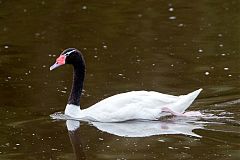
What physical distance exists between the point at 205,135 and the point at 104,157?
1.37m

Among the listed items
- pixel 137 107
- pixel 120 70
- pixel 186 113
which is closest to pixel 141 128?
pixel 137 107

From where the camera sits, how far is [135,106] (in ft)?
37.3

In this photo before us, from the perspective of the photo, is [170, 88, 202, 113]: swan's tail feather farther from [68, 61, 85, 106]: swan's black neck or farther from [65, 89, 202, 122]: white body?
[68, 61, 85, 106]: swan's black neck

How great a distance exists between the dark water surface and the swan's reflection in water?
0.08 ft

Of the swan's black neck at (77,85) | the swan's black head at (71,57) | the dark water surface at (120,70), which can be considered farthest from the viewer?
the swan's black head at (71,57)

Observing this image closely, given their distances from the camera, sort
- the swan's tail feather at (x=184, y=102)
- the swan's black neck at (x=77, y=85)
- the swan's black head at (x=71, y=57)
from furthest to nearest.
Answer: the swan's black head at (x=71, y=57) → the swan's black neck at (x=77, y=85) → the swan's tail feather at (x=184, y=102)

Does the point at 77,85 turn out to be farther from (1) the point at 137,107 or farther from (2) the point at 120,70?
(2) the point at 120,70

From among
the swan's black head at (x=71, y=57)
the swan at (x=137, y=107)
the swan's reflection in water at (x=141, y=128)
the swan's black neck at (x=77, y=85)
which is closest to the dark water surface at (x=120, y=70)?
the swan's reflection in water at (x=141, y=128)

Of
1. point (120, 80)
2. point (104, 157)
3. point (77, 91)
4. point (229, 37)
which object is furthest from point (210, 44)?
point (104, 157)

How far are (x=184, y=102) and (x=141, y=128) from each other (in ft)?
2.26

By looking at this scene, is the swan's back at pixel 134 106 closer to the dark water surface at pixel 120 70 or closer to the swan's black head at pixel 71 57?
the dark water surface at pixel 120 70

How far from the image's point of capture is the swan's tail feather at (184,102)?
11.3 m

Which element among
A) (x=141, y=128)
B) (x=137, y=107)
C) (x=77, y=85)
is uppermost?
(x=77, y=85)

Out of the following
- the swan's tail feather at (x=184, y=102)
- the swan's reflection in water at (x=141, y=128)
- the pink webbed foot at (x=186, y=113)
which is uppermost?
the swan's tail feather at (x=184, y=102)
